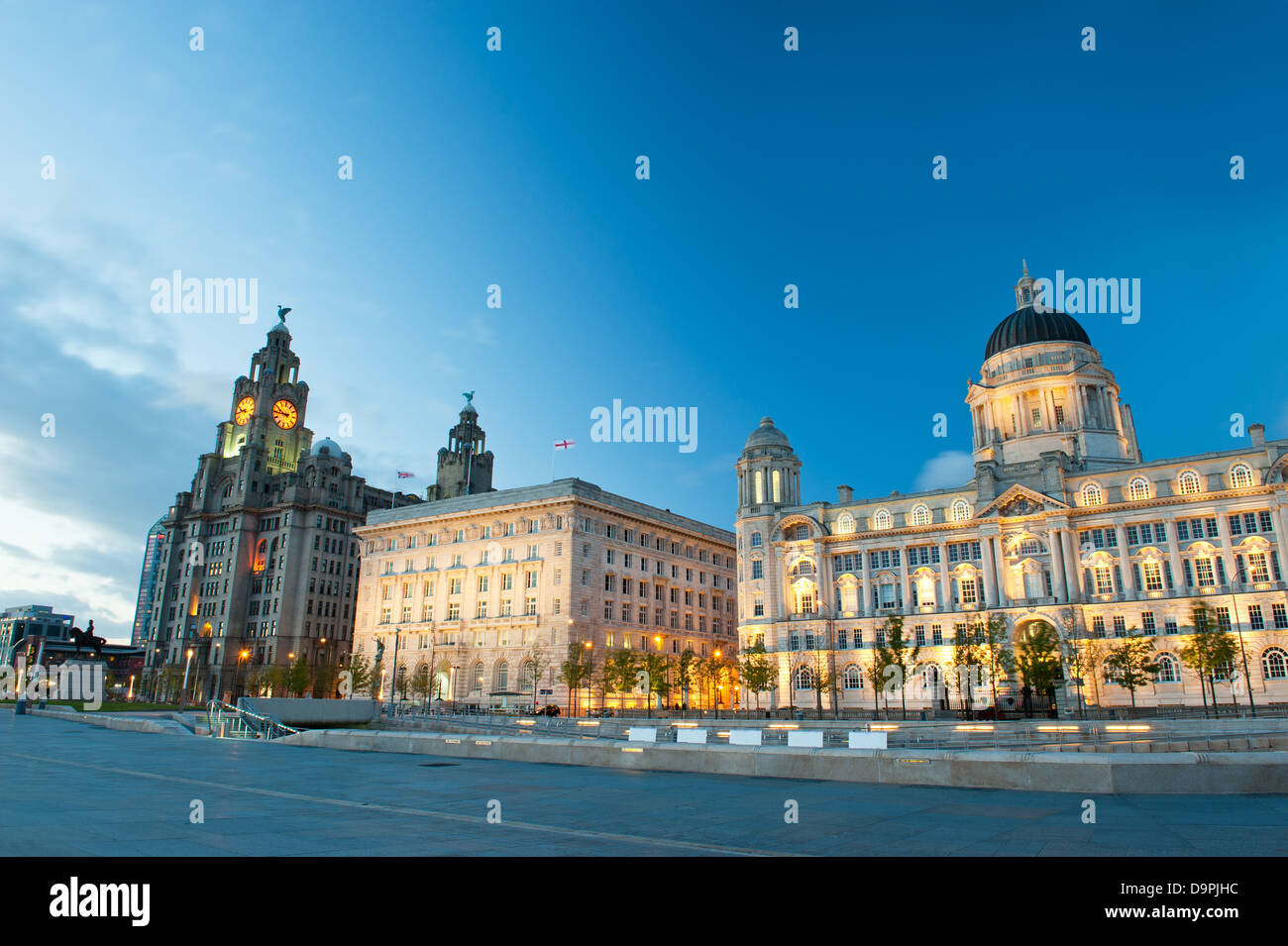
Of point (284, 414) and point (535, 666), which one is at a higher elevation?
point (284, 414)

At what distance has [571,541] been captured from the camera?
8656 cm

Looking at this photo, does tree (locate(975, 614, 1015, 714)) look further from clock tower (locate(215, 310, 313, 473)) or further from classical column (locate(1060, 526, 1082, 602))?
clock tower (locate(215, 310, 313, 473))

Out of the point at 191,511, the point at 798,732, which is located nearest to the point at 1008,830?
the point at 798,732

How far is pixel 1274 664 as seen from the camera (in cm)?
6962

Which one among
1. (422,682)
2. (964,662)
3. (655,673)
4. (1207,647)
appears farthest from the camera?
(422,682)

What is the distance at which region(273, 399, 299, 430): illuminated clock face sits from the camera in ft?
452

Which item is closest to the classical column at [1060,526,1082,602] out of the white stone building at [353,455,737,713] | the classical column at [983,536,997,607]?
the classical column at [983,536,997,607]

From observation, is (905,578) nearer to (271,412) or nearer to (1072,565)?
(1072,565)

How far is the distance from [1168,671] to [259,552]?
116 m

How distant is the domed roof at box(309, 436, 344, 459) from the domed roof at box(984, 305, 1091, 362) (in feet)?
322

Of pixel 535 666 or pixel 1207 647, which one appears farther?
pixel 535 666

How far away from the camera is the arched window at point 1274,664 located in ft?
226

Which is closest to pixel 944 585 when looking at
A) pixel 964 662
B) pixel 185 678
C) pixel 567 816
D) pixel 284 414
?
pixel 964 662
